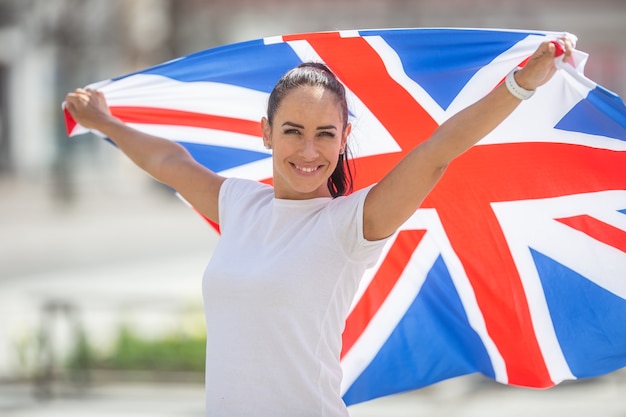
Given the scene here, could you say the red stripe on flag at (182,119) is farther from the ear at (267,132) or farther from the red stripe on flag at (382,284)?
the ear at (267,132)

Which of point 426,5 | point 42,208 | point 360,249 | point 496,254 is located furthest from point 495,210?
point 426,5

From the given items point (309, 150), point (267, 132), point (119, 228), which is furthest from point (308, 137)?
point (119, 228)

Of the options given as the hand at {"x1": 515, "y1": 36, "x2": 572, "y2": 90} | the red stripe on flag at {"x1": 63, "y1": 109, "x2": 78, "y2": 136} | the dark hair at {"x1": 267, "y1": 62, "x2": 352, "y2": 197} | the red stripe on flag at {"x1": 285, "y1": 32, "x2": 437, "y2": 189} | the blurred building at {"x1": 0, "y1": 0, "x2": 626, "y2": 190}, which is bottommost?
the hand at {"x1": 515, "y1": 36, "x2": 572, "y2": 90}

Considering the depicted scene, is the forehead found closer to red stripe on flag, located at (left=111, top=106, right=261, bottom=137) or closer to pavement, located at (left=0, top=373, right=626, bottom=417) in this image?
red stripe on flag, located at (left=111, top=106, right=261, bottom=137)

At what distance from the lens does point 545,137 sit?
10.4 feet

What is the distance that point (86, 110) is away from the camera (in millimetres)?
3430

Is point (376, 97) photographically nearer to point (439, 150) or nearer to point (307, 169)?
point (307, 169)

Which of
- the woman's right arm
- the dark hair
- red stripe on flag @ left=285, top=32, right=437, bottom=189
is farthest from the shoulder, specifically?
red stripe on flag @ left=285, top=32, right=437, bottom=189

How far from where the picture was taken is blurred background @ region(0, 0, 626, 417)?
6930mm

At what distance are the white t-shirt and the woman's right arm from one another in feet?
1.48

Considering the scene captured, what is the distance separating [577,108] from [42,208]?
2120cm

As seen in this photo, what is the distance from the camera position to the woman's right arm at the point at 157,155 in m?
2.95

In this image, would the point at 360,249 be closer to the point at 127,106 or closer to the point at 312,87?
the point at 312,87

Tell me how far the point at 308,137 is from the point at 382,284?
984 millimetres
